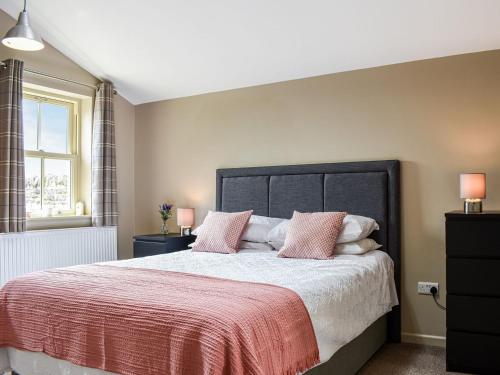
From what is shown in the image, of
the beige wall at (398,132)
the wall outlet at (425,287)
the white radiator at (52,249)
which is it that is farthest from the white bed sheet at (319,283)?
the white radiator at (52,249)

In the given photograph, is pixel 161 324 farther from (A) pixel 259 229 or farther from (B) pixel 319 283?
(A) pixel 259 229

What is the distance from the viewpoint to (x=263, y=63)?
4.06 metres

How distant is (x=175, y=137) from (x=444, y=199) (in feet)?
9.21

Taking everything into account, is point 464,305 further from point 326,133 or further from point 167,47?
point 167,47

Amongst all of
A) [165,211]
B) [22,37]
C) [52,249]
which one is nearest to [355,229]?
[165,211]

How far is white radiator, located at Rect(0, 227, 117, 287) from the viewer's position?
383 cm

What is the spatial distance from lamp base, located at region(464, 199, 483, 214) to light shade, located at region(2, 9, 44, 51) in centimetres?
313

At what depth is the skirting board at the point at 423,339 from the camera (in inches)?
136

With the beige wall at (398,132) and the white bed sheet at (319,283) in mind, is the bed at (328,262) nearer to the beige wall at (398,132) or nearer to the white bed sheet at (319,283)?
the white bed sheet at (319,283)

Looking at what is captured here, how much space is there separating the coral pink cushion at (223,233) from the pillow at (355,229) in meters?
0.85

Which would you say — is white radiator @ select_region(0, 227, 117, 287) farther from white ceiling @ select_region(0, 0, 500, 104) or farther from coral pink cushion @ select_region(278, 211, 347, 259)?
coral pink cushion @ select_region(278, 211, 347, 259)

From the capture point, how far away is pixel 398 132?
12.1ft

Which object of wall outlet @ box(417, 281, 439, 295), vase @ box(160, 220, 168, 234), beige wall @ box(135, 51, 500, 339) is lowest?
wall outlet @ box(417, 281, 439, 295)

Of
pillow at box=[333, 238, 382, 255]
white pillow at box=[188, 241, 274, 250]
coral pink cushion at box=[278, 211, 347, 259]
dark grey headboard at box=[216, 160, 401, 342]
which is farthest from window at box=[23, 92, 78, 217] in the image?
pillow at box=[333, 238, 382, 255]
